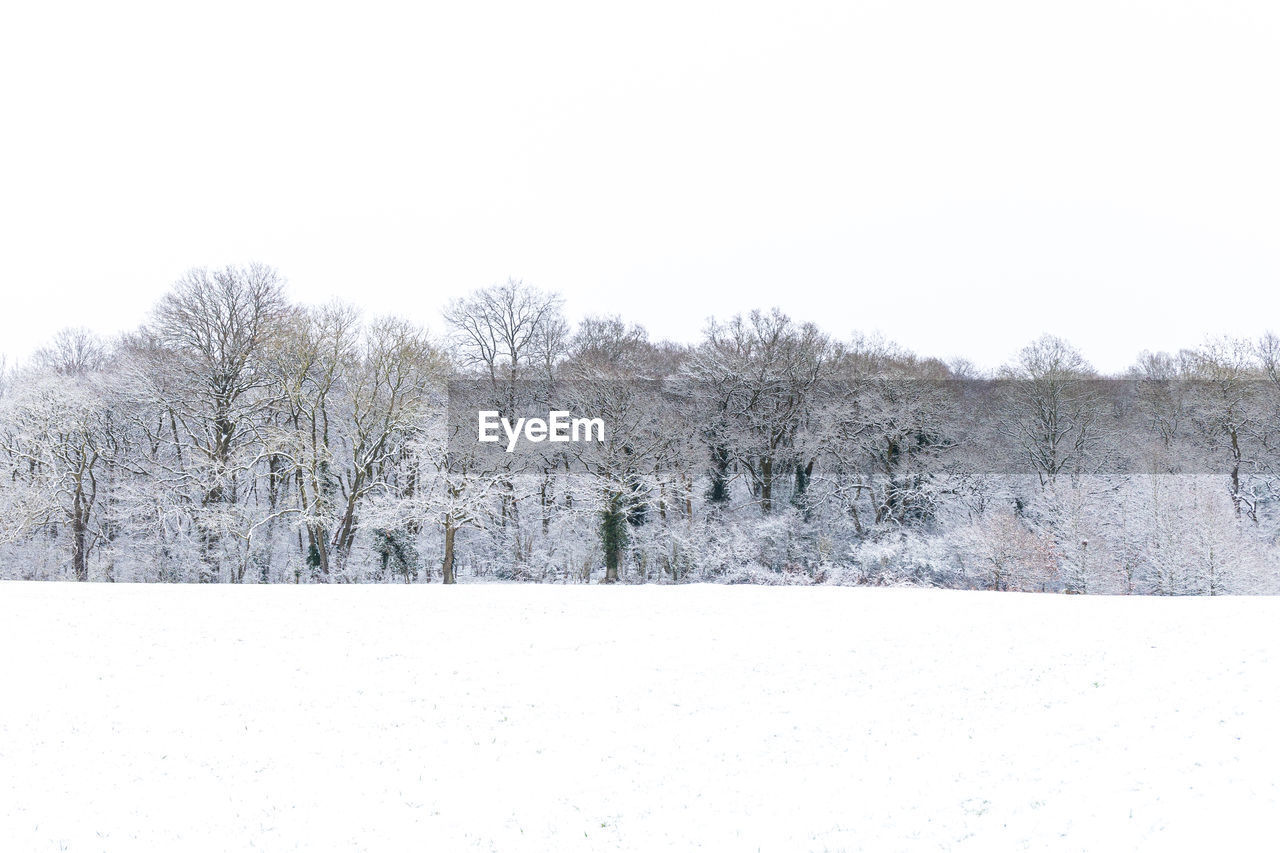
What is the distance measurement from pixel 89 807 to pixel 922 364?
58.7 m

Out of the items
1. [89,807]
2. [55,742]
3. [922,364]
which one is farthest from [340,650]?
[922,364]

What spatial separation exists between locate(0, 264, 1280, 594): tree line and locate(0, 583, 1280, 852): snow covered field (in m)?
19.4

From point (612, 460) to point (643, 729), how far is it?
29632mm

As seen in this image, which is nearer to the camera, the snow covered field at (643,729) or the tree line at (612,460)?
the snow covered field at (643,729)

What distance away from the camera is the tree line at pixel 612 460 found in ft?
129

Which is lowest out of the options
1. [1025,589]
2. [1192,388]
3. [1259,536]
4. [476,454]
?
[1025,589]

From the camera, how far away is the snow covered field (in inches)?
380

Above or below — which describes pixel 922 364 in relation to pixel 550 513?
above

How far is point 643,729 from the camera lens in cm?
1353

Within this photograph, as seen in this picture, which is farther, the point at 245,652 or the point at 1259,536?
the point at 1259,536

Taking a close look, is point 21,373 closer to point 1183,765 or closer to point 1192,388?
point 1183,765

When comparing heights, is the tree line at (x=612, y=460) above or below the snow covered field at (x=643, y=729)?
above

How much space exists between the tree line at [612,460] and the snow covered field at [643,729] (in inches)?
765

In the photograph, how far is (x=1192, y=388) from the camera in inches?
2096
